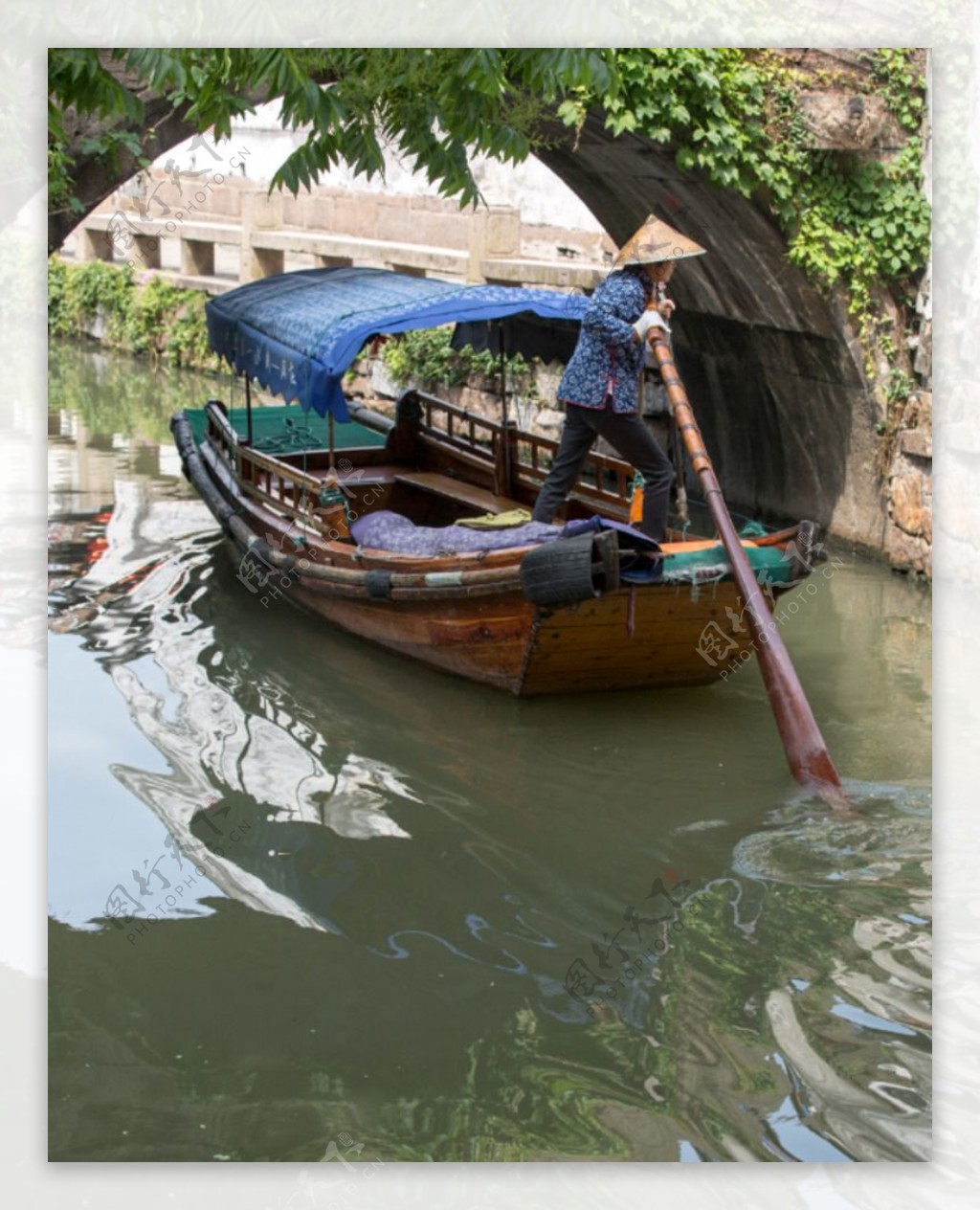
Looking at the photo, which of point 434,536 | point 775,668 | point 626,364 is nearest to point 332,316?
point 434,536

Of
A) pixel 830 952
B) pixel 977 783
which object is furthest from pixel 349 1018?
pixel 977 783

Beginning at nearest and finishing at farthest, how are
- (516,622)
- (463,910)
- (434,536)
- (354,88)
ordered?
(463,910)
(354,88)
(516,622)
(434,536)

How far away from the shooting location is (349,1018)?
4262 mm

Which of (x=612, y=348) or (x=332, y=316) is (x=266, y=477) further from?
(x=612, y=348)

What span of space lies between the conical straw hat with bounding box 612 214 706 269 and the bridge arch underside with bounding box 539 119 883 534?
10.2 ft

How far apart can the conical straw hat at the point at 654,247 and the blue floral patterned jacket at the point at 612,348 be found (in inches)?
3.3

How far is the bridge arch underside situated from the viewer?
9570 mm

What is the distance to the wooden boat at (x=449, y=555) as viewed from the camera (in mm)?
6293

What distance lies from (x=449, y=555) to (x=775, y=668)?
5.28ft

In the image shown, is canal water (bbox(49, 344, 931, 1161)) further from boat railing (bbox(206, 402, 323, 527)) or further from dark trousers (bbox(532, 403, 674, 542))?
dark trousers (bbox(532, 403, 674, 542))

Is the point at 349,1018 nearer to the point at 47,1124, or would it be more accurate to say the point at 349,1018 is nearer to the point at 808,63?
the point at 47,1124

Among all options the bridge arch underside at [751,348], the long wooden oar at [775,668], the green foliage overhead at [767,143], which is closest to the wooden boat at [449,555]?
the long wooden oar at [775,668]

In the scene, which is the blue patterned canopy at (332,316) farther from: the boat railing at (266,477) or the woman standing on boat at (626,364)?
the woman standing on boat at (626,364)

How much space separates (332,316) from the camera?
7.63 metres
